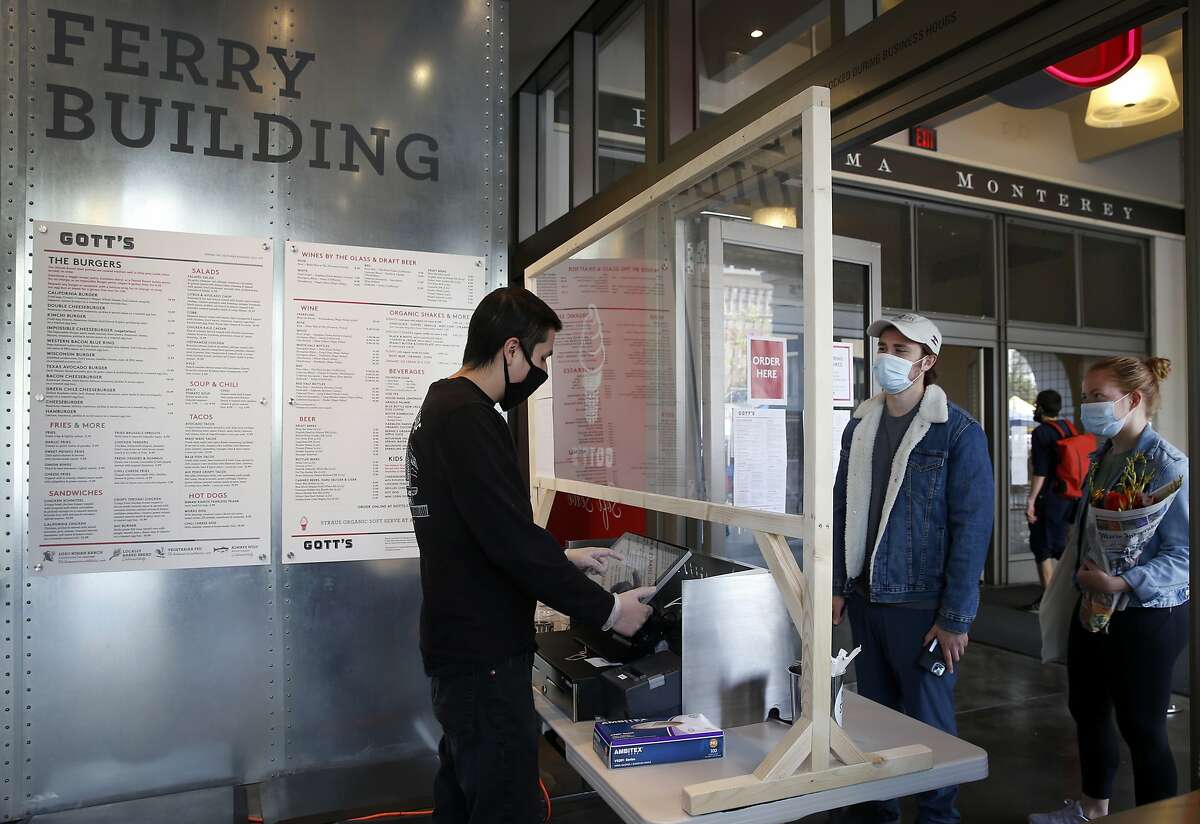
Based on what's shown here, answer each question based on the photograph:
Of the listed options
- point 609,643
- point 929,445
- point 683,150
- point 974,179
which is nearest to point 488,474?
point 609,643

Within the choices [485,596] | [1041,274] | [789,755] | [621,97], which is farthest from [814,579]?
[1041,274]

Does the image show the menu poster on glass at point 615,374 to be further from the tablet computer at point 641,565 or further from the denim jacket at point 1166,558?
the denim jacket at point 1166,558

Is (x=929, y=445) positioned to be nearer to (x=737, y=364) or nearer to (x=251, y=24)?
(x=737, y=364)

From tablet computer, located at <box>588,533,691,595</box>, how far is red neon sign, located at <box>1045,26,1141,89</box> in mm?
2294

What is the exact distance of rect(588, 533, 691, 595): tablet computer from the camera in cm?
180

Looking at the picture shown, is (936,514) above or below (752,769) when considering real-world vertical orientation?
above

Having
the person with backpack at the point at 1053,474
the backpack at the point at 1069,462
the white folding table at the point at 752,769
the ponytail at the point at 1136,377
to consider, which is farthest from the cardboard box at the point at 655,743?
the backpack at the point at 1069,462

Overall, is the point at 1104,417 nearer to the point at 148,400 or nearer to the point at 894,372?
the point at 894,372

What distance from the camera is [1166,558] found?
6.84ft

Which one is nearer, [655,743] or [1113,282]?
[655,743]

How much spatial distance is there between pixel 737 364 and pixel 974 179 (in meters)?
5.28

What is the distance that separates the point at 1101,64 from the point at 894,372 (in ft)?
5.54

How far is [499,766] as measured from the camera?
1.57 metres

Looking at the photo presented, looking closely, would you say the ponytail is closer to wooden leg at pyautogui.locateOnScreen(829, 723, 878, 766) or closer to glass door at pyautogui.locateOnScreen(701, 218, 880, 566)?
glass door at pyautogui.locateOnScreen(701, 218, 880, 566)
